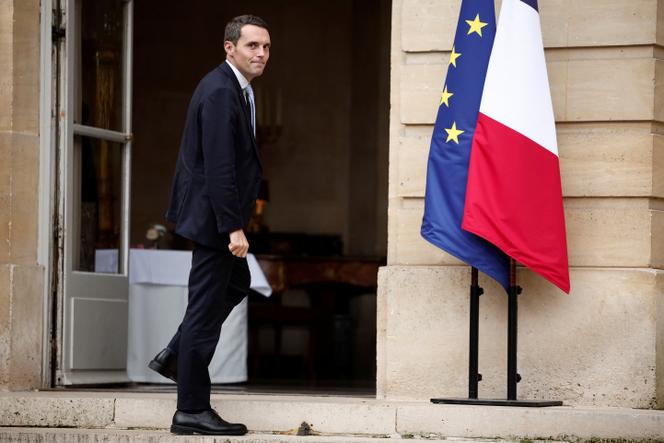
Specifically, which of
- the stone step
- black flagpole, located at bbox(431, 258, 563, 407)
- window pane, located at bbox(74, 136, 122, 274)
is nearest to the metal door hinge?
window pane, located at bbox(74, 136, 122, 274)

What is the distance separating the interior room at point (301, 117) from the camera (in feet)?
45.5

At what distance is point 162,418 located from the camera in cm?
647

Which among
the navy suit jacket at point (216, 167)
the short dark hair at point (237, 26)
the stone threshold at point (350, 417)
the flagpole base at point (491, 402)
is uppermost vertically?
the short dark hair at point (237, 26)

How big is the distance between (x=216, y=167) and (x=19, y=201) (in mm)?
2230

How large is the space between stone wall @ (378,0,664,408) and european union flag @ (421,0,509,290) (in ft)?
1.16

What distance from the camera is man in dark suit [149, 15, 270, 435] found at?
18.6 ft

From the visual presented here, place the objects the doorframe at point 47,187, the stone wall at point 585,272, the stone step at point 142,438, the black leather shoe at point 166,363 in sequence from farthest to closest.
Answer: the doorframe at point 47,187 → the stone wall at point 585,272 → the black leather shoe at point 166,363 → the stone step at point 142,438

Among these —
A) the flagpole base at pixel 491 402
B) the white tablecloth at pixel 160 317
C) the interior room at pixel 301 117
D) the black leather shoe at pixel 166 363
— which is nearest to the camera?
the black leather shoe at pixel 166 363

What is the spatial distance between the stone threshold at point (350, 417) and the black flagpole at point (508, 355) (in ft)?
0.43

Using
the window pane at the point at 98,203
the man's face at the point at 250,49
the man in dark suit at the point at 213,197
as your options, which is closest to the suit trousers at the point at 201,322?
the man in dark suit at the point at 213,197

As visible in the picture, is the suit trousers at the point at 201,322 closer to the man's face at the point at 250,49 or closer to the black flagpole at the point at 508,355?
the man's face at the point at 250,49

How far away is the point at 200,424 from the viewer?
5871 millimetres

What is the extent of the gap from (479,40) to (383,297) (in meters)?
1.45

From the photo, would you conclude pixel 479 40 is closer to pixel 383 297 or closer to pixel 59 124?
pixel 383 297
